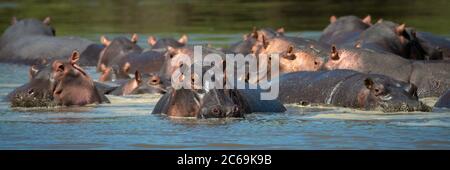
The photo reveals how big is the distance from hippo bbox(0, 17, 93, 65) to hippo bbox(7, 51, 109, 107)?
677 cm

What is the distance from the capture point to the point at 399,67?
43.3 feet

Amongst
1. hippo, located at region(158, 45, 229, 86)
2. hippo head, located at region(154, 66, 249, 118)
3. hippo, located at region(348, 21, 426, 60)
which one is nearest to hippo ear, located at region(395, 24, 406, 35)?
hippo, located at region(348, 21, 426, 60)

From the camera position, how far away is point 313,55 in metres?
14.4

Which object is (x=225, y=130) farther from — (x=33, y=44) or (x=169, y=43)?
(x=33, y=44)

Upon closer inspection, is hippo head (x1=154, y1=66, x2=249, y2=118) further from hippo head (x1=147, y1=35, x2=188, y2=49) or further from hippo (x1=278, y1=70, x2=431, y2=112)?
hippo head (x1=147, y1=35, x2=188, y2=49)

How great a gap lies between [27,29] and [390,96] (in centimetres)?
1018

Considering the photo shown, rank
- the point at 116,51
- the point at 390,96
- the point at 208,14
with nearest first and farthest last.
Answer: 1. the point at 390,96
2. the point at 116,51
3. the point at 208,14

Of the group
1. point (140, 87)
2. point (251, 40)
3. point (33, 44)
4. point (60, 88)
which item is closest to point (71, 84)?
point (60, 88)

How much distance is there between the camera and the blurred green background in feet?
76.5

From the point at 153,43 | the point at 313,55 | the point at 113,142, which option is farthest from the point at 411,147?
the point at 153,43
